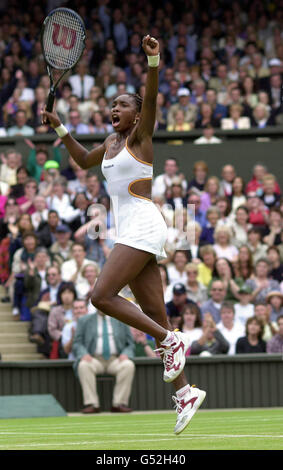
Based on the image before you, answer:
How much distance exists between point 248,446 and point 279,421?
3.32 m

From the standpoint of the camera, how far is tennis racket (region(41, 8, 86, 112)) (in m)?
8.27

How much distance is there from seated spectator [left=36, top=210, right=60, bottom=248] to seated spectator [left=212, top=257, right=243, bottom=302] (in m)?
2.56

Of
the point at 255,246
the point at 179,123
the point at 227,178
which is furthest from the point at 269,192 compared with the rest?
the point at 179,123

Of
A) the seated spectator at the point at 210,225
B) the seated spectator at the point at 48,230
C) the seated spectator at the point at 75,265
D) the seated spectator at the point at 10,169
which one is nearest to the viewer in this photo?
the seated spectator at the point at 75,265

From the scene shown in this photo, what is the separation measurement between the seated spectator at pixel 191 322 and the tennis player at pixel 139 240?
641 centimetres

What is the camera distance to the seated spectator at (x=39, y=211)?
16.0 m

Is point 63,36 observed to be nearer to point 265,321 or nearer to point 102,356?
point 102,356

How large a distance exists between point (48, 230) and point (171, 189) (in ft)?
6.85

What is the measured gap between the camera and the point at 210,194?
54.4 ft

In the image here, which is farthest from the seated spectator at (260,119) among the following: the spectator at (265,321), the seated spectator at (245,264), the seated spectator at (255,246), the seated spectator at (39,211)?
the spectator at (265,321)

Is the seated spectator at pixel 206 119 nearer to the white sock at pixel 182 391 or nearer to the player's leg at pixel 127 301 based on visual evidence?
the player's leg at pixel 127 301

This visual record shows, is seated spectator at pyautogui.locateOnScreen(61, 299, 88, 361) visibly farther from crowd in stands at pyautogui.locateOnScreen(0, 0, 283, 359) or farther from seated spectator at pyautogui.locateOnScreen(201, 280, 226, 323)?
seated spectator at pyautogui.locateOnScreen(201, 280, 226, 323)
